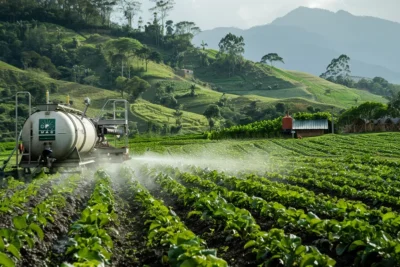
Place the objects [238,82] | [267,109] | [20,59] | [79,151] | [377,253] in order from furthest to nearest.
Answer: [238,82] → [20,59] → [267,109] → [79,151] → [377,253]

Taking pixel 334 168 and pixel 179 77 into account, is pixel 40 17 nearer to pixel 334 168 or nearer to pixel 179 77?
pixel 179 77

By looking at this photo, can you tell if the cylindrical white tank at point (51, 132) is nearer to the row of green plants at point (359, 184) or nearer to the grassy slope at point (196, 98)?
the row of green plants at point (359, 184)

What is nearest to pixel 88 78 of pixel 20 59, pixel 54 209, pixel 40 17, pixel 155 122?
pixel 20 59

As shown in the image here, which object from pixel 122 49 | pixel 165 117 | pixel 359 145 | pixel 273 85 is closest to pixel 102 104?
pixel 165 117

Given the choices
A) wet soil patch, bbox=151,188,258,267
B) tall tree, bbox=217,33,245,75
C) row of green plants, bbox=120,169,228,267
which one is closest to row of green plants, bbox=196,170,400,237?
wet soil patch, bbox=151,188,258,267

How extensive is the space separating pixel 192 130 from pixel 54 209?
79360 mm

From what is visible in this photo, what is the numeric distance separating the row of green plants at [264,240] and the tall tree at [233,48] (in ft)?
538

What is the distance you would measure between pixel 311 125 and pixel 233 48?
10786 cm

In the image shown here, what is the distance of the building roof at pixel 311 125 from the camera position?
71.9 meters

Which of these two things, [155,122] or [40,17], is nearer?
[155,122]

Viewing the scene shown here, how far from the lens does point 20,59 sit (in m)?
141

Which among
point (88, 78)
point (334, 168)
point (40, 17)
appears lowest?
point (334, 168)

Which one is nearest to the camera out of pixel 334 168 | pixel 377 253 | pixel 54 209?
pixel 377 253

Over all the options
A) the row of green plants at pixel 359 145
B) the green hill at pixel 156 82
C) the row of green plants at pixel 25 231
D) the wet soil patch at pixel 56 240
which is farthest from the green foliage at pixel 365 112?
the row of green plants at pixel 25 231
